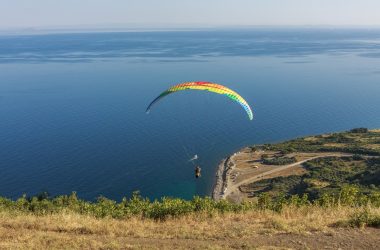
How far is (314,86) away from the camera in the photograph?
12088cm

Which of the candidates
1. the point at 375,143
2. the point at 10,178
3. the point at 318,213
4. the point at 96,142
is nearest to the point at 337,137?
the point at 375,143

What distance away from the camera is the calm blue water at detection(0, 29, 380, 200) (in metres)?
58.3

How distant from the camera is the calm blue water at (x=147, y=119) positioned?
191 ft

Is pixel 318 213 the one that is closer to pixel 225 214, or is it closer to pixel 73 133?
pixel 225 214

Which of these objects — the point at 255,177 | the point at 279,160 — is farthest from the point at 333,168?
the point at 255,177

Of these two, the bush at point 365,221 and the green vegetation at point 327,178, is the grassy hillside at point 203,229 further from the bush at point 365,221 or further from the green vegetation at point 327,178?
the green vegetation at point 327,178

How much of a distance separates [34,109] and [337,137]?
67.1 meters

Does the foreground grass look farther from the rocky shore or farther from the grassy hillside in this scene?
the rocky shore

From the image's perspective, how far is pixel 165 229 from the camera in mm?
12297

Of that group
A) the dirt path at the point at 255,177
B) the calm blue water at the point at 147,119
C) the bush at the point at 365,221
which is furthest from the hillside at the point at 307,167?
the bush at the point at 365,221

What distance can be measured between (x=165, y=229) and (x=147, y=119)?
7470 centimetres

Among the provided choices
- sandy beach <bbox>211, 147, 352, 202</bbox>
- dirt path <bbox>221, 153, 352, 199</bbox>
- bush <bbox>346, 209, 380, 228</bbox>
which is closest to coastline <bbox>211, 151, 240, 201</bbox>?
sandy beach <bbox>211, 147, 352, 202</bbox>

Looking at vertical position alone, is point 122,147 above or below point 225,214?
below

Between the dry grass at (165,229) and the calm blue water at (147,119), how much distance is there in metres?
39.9
